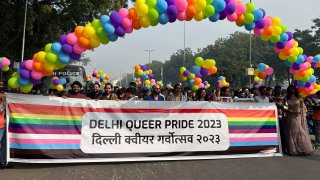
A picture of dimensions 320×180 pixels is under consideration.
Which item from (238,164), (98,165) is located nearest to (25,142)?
(98,165)

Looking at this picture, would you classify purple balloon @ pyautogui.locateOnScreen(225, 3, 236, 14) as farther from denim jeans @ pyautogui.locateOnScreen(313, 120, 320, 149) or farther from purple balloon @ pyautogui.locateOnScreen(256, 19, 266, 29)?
denim jeans @ pyautogui.locateOnScreen(313, 120, 320, 149)

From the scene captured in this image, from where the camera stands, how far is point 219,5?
24.9 feet

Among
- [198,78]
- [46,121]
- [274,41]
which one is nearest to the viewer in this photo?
[46,121]

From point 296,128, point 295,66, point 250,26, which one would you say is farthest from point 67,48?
point 295,66

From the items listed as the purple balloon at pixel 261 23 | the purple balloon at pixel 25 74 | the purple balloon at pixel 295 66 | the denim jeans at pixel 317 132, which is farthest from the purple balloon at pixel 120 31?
the denim jeans at pixel 317 132

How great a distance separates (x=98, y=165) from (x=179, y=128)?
5.67 ft

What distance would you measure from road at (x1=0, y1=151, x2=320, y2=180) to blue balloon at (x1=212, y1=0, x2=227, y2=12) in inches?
120

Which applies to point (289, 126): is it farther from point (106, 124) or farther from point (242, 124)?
point (106, 124)

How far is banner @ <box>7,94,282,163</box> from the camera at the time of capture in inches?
262

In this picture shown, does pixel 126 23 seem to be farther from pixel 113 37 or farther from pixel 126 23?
pixel 113 37

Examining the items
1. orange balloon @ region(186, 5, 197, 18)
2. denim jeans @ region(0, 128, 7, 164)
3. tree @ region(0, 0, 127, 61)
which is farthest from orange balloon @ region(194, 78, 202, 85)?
tree @ region(0, 0, 127, 61)

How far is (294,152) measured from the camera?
26.5 ft

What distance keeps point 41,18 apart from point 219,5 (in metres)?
18.6

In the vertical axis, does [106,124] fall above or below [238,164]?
above
